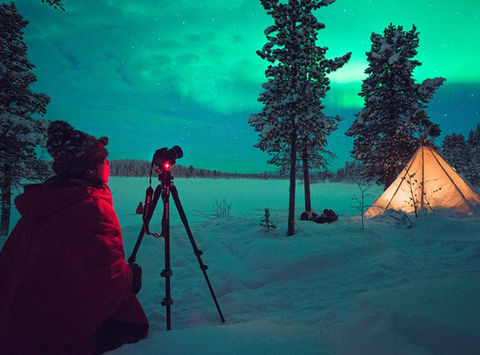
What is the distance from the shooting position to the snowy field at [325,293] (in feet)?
7.00

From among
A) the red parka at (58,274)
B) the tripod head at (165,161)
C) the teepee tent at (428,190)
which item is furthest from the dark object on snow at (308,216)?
the red parka at (58,274)

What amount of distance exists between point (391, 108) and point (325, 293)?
15049mm

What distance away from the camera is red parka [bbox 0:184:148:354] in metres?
1.80

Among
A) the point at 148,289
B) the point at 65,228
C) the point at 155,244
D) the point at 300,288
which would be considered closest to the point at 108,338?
the point at 65,228

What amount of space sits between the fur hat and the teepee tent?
33.6ft

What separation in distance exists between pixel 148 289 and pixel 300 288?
305 centimetres

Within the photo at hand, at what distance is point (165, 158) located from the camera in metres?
3.14

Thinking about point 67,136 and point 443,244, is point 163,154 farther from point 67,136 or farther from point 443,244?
point 443,244

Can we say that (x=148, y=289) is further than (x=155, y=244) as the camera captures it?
No

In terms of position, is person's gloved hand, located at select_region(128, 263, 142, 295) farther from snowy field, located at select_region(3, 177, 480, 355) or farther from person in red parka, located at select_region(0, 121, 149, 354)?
snowy field, located at select_region(3, 177, 480, 355)

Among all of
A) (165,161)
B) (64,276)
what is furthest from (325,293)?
(64,276)

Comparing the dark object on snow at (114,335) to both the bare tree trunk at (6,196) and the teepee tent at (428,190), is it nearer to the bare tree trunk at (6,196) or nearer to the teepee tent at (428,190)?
the teepee tent at (428,190)

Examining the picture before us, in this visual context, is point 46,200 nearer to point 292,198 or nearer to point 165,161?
point 165,161

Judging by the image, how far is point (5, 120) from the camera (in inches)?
355
